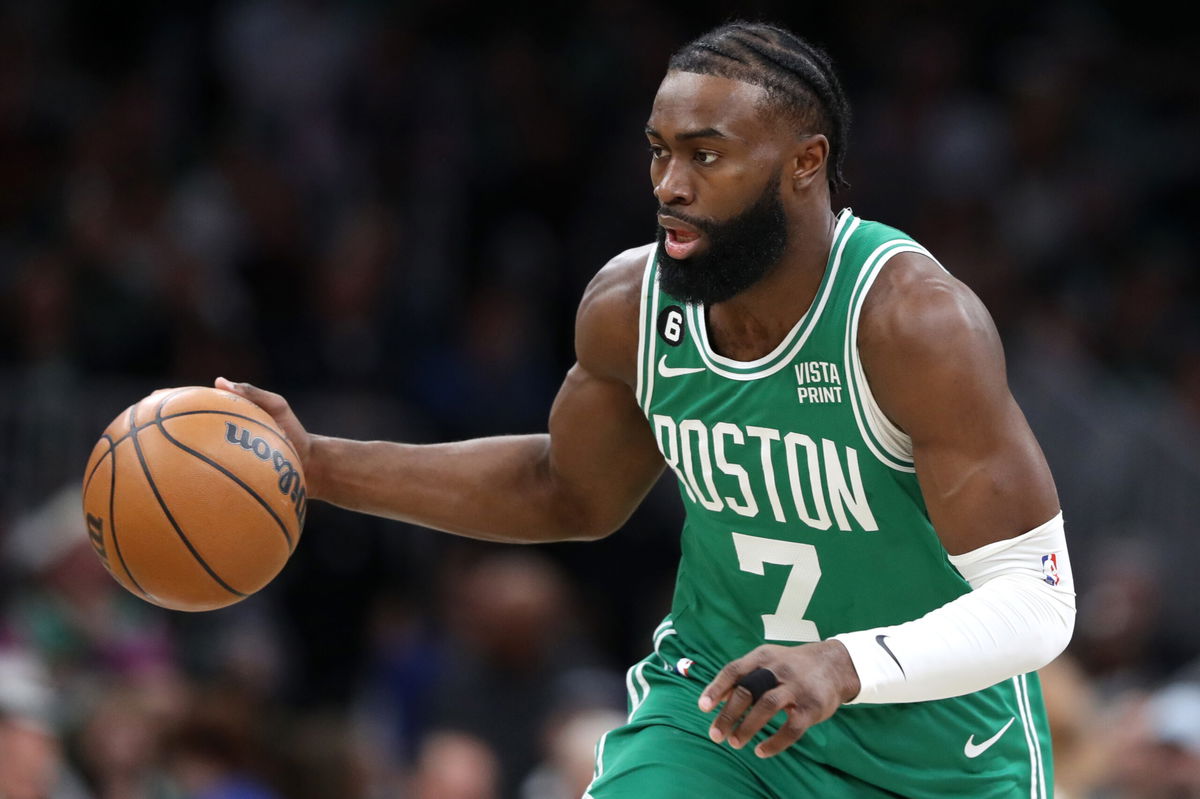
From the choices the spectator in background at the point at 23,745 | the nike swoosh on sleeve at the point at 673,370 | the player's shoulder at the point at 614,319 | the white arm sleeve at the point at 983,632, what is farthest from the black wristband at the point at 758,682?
the spectator in background at the point at 23,745

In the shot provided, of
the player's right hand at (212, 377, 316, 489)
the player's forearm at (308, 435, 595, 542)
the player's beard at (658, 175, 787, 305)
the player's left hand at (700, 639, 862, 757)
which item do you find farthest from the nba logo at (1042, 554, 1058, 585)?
the player's right hand at (212, 377, 316, 489)

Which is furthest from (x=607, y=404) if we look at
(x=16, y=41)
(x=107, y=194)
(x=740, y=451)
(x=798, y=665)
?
(x=16, y=41)

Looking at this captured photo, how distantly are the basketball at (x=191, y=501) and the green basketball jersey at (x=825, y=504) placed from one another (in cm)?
106

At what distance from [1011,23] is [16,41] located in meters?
7.17

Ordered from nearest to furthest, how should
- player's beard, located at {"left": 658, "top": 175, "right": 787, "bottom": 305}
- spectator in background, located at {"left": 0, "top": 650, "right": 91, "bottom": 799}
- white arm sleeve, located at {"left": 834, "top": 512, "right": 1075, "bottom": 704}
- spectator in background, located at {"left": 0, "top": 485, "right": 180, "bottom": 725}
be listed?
white arm sleeve, located at {"left": 834, "top": 512, "right": 1075, "bottom": 704}
player's beard, located at {"left": 658, "top": 175, "right": 787, "bottom": 305}
spectator in background, located at {"left": 0, "top": 650, "right": 91, "bottom": 799}
spectator in background, located at {"left": 0, "top": 485, "right": 180, "bottom": 725}

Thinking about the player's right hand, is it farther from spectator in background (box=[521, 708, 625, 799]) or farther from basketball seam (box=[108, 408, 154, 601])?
spectator in background (box=[521, 708, 625, 799])

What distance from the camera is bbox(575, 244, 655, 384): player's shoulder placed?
15.4 feet

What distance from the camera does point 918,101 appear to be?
1261cm

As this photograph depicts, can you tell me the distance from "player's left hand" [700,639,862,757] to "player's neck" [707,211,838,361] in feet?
3.49

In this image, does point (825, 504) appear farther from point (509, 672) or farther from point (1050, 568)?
point (509, 672)

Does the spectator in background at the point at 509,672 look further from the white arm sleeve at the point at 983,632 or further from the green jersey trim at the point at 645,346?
the white arm sleeve at the point at 983,632

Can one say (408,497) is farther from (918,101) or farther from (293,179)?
(918,101)

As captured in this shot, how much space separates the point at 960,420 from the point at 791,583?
0.65 m

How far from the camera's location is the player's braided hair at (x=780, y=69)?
4.32 meters
